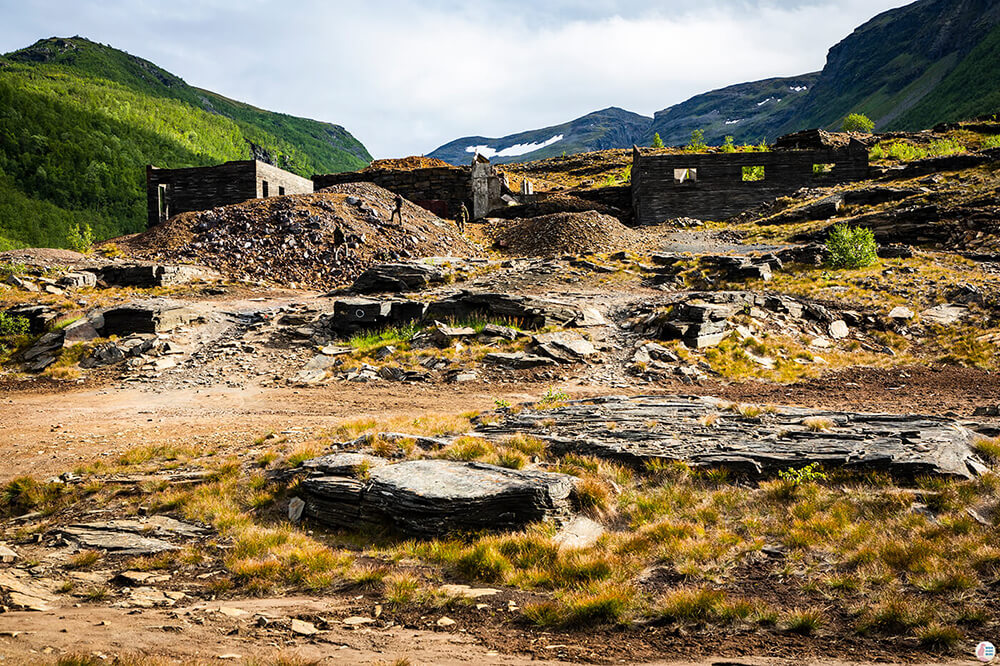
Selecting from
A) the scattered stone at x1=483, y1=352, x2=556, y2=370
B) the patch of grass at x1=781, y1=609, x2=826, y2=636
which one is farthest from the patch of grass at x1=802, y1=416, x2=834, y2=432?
the scattered stone at x1=483, y1=352, x2=556, y2=370

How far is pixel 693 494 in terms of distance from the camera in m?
7.73

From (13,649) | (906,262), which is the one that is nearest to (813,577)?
(13,649)

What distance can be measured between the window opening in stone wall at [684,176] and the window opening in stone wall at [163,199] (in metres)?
35.8

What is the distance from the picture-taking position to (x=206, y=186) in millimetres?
36844

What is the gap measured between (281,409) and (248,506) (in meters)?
5.04

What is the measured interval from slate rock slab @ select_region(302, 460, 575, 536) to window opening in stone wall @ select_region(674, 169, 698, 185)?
3393 cm

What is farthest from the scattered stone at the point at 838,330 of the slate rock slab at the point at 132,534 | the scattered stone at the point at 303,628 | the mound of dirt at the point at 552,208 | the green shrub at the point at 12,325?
the green shrub at the point at 12,325

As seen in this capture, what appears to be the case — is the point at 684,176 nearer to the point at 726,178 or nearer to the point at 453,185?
the point at 726,178

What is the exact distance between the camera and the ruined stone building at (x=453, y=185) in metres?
41.1

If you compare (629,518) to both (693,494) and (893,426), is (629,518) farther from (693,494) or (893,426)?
(893,426)

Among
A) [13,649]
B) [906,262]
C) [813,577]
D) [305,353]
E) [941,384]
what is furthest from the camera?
[906,262]

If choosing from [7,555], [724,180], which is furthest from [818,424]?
[724,180]

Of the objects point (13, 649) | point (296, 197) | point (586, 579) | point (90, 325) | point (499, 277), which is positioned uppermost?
point (296, 197)

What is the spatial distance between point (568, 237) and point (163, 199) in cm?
2918
